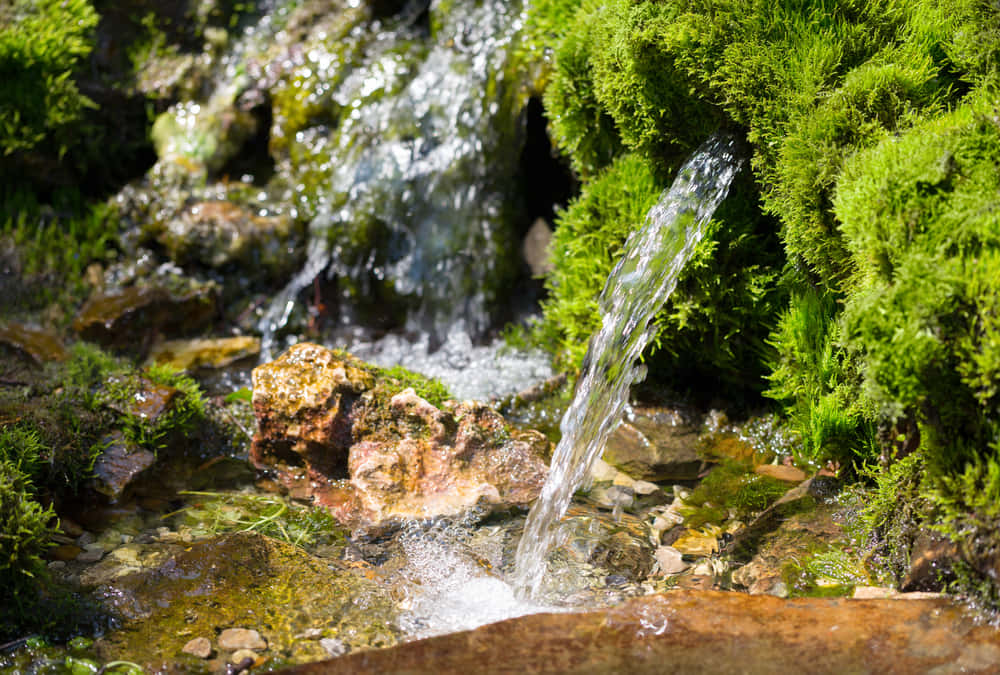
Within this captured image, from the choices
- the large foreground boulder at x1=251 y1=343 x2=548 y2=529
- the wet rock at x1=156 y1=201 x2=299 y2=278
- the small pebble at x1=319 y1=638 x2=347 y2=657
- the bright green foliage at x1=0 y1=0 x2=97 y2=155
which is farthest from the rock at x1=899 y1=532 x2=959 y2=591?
the bright green foliage at x1=0 y1=0 x2=97 y2=155

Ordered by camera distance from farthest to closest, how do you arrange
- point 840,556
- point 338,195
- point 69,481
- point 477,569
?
point 338,195 < point 69,481 < point 477,569 < point 840,556

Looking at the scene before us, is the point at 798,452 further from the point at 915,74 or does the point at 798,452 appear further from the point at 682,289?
the point at 915,74

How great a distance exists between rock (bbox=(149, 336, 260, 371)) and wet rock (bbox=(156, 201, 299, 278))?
79 centimetres

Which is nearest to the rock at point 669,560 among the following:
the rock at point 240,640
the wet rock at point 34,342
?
the rock at point 240,640

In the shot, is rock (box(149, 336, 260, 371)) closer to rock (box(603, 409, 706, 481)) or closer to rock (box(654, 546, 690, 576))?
rock (box(603, 409, 706, 481))

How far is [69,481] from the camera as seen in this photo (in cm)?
418

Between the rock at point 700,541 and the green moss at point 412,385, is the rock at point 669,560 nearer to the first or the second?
the rock at point 700,541

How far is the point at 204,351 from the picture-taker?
649 centimetres

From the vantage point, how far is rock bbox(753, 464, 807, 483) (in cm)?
412

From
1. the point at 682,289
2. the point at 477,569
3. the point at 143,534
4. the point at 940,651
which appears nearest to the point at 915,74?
the point at 682,289

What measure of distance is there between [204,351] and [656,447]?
3.91m

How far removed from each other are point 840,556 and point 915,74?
80.7 inches

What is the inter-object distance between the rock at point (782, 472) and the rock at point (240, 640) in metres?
2.68

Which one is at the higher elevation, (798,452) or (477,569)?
(798,452)
